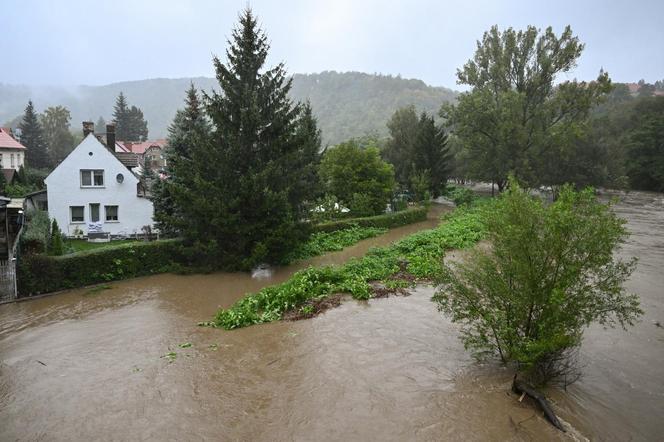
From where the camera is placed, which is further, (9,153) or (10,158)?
(10,158)

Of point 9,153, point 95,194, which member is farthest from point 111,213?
point 9,153

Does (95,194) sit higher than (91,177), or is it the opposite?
(91,177)

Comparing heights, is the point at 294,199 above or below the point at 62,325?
above

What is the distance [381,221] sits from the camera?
32250 mm

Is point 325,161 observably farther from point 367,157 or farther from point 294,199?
point 294,199

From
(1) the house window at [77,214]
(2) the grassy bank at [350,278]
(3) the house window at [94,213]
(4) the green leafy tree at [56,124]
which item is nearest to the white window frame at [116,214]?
(3) the house window at [94,213]

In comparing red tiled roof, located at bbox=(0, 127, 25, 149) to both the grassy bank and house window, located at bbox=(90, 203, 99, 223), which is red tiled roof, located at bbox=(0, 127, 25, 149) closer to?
house window, located at bbox=(90, 203, 99, 223)

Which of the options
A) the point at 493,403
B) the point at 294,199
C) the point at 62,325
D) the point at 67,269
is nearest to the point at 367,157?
the point at 294,199

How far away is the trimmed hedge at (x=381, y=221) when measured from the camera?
92.8ft

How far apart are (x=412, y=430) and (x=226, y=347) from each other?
226 inches

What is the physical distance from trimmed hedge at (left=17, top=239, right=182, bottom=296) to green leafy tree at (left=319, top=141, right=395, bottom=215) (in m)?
16.8

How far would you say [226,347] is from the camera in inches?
453

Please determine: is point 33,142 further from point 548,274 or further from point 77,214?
point 548,274

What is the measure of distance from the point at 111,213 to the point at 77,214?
218 cm
